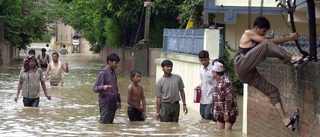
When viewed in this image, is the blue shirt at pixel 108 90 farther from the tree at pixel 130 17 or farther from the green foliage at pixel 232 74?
the tree at pixel 130 17

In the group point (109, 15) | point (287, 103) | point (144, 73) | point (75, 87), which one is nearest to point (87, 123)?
point (287, 103)

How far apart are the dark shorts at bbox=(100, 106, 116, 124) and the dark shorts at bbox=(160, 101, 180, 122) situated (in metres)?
0.97

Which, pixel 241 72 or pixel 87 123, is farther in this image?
pixel 87 123

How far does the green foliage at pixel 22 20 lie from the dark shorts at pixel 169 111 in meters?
26.2

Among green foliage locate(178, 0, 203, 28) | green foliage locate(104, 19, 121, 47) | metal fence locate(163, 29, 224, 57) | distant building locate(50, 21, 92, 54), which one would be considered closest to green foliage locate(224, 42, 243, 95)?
metal fence locate(163, 29, 224, 57)

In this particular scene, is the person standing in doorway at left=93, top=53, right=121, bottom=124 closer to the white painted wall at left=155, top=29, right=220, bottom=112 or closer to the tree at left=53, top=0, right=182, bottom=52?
the white painted wall at left=155, top=29, right=220, bottom=112

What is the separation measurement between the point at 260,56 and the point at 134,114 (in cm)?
527

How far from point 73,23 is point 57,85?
3679 cm

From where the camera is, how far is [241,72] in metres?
9.36

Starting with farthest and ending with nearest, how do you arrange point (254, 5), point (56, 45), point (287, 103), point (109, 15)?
1. point (56, 45)
2. point (109, 15)
3. point (254, 5)
4. point (287, 103)

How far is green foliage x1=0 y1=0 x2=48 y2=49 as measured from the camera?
131ft

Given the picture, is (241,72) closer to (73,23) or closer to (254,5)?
(254,5)

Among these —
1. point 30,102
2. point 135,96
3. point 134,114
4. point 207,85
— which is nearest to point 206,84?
point 207,85

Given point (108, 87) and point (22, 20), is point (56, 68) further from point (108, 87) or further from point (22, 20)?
point (22, 20)
